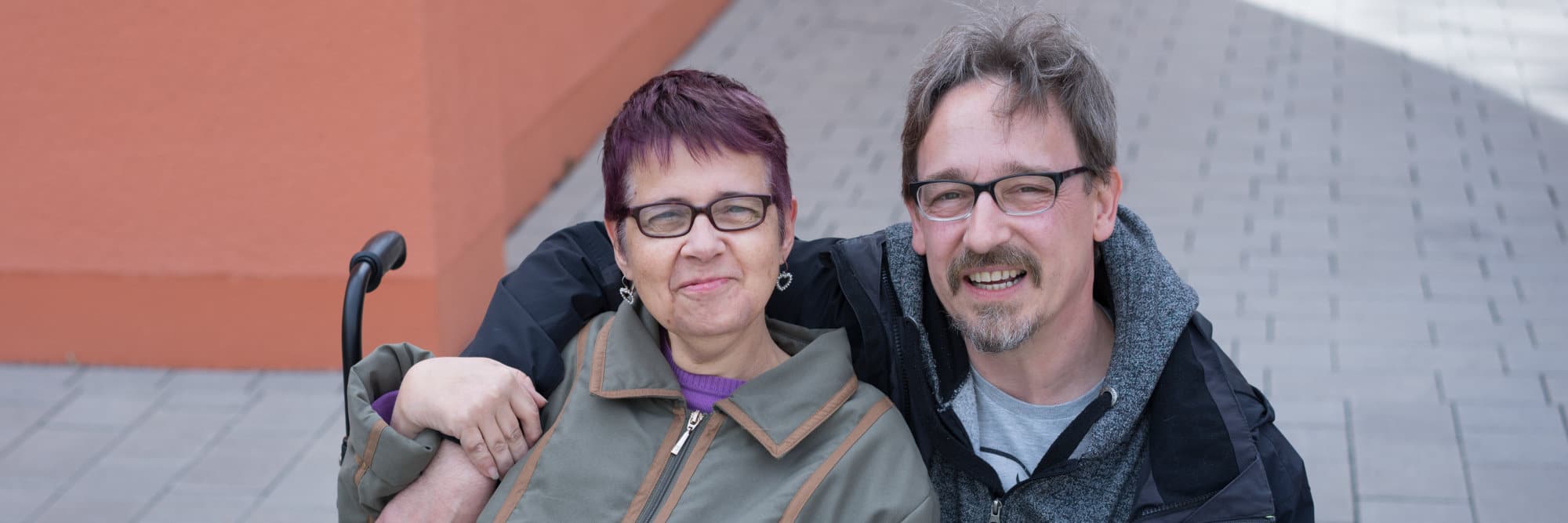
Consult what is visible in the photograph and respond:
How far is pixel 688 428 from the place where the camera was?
2535 millimetres

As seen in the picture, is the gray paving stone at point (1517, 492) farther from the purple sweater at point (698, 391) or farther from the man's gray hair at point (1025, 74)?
the purple sweater at point (698, 391)

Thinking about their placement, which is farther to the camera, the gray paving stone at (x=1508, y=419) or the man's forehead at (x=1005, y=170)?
the gray paving stone at (x=1508, y=419)

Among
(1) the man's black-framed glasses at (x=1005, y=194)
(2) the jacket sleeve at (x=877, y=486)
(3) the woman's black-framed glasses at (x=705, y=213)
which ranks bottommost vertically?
(2) the jacket sleeve at (x=877, y=486)

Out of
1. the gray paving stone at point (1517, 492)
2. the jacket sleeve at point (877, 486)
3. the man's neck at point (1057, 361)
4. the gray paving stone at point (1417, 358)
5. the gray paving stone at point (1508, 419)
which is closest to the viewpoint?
the jacket sleeve at point (877, 486)

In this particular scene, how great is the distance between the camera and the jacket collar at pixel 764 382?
2.46 meters

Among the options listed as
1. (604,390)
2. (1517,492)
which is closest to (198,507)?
(604,390)

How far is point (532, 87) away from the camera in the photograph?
7.01 m

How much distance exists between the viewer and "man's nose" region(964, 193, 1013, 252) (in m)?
2.46

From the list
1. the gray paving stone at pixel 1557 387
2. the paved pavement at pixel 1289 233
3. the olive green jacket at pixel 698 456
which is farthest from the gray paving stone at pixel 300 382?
the gray paving stone at pixel 1557 387

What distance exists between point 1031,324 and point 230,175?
3.50m

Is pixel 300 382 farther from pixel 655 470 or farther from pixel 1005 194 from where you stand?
pixel 1005 194

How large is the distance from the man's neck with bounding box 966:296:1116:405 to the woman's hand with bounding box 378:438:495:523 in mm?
939

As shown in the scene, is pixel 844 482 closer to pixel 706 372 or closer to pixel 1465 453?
pixel 706 372

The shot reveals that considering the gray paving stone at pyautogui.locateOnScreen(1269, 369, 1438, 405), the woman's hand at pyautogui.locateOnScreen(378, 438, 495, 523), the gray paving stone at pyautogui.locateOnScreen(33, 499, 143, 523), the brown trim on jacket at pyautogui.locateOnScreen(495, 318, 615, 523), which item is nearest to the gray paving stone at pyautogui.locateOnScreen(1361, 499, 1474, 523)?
the gray paving stone at pyautogui.locateOnScreen(1269, 369, 1438, 405)
